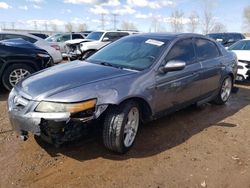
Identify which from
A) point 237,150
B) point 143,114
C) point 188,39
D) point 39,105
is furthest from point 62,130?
point 188,39

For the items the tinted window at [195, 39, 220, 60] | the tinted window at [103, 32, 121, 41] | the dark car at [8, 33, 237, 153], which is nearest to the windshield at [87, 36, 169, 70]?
the dark car at [8, 33, 237, 153]

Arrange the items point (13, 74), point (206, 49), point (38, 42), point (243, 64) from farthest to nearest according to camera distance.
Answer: point (38, 42) → point (243, 64) → point (13, 74) → point (206, 49)

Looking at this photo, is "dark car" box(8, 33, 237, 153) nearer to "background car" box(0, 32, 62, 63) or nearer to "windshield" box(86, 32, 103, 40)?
"background car" box(0, 32, 62, 63)

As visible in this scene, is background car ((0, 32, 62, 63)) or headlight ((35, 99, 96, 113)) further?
background car ((0, 32, 62, 63))

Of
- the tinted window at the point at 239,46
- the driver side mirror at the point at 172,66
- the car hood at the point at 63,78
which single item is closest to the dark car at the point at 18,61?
the car hood at the point at 63,78

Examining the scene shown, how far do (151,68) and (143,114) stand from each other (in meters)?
0.67

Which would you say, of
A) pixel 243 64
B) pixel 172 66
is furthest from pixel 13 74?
pixel 243 64

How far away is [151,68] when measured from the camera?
4.33 metres

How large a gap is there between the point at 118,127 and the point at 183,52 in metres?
2.02

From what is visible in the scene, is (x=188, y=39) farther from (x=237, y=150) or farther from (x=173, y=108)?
(x=237, y=150)

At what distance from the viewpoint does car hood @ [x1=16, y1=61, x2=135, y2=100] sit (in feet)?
11.9

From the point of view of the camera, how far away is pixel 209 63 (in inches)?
225

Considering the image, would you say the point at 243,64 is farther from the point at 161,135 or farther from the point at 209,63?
the point at 161,135

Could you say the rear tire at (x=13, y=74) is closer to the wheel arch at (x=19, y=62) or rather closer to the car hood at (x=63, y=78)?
the wheel arch at (x=19, y=62)
